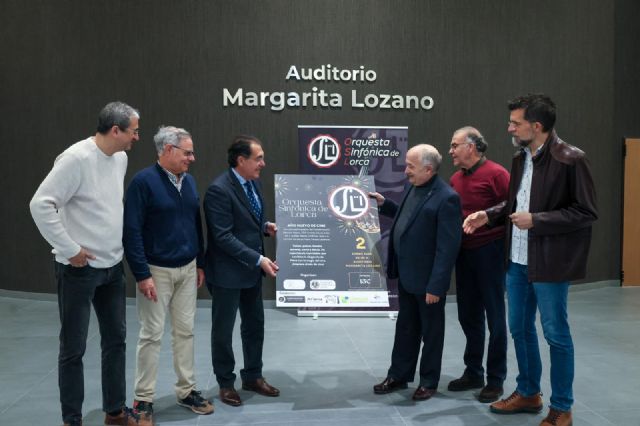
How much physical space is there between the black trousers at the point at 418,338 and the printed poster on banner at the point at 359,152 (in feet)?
7.52

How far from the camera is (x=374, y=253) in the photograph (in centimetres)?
584

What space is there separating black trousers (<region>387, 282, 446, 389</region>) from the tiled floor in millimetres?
134

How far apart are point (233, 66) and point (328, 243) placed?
2.12m

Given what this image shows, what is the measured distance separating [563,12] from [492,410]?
506 centimetres

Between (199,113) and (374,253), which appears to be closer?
(374,253)

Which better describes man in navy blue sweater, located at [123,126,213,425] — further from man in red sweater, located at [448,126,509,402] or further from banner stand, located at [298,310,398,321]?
banner stand, located at [298,310,398,321]

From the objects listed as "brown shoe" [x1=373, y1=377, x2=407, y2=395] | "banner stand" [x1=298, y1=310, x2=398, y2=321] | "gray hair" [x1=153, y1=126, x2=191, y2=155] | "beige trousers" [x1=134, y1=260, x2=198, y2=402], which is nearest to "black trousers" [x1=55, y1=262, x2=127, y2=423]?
"beige trousers" [x1=134, y1=260, x2=198, y2=402]

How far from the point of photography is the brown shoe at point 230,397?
360 centimetres

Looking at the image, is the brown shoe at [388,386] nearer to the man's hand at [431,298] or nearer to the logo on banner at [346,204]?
the man's hand at [431,298]

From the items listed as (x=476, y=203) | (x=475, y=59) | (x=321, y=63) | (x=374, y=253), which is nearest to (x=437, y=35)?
(x=475, y=59)

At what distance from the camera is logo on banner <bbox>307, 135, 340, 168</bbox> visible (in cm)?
612

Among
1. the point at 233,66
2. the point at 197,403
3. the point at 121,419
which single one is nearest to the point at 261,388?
the point at 197,403

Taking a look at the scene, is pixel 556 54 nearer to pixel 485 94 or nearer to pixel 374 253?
pixel 485 94

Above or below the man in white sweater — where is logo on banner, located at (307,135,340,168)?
above
